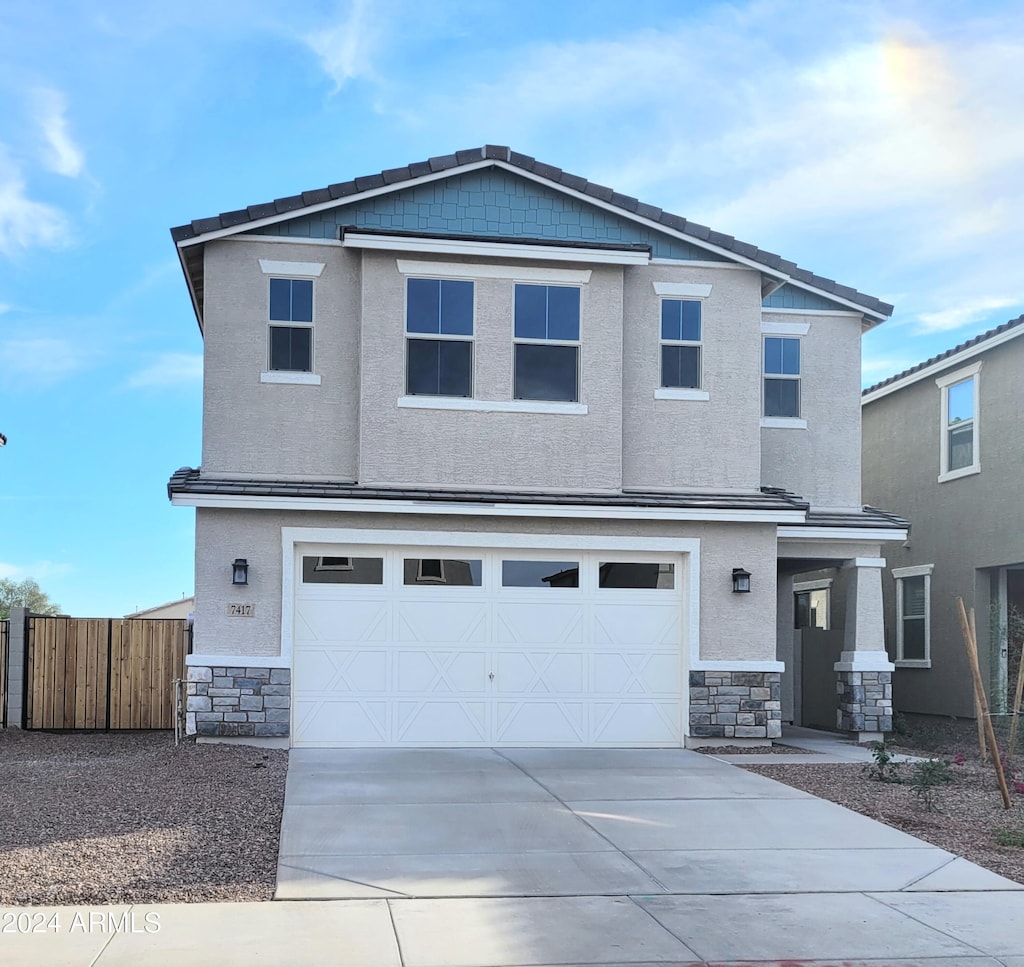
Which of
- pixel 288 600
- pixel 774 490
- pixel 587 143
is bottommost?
pixel 288 600

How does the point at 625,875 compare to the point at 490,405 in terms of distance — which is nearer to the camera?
the point at 625,875

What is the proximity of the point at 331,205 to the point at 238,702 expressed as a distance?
6.22m

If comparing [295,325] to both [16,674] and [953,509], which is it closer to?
[16,674]

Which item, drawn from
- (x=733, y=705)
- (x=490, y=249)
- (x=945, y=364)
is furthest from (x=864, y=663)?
(x=490, y=249)

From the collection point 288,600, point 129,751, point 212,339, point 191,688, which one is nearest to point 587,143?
point 212,339

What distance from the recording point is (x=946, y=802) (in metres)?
11.1

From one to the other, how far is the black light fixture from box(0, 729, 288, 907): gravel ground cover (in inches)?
Result: 234

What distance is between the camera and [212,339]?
14.5 m

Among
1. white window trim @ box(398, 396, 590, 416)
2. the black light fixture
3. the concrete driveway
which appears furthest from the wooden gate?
the black light fixture

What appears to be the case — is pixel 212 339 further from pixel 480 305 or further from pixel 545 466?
pixel 545 466

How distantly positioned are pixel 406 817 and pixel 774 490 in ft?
25.7

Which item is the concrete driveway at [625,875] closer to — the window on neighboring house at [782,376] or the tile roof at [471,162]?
the window on neighboring house at [782,376]

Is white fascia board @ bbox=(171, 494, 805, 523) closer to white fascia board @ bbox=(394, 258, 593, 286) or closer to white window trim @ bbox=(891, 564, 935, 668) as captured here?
white fascia board @ bbox=(394, 258, 593, 286)

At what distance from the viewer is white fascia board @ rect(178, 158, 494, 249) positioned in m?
14.5
